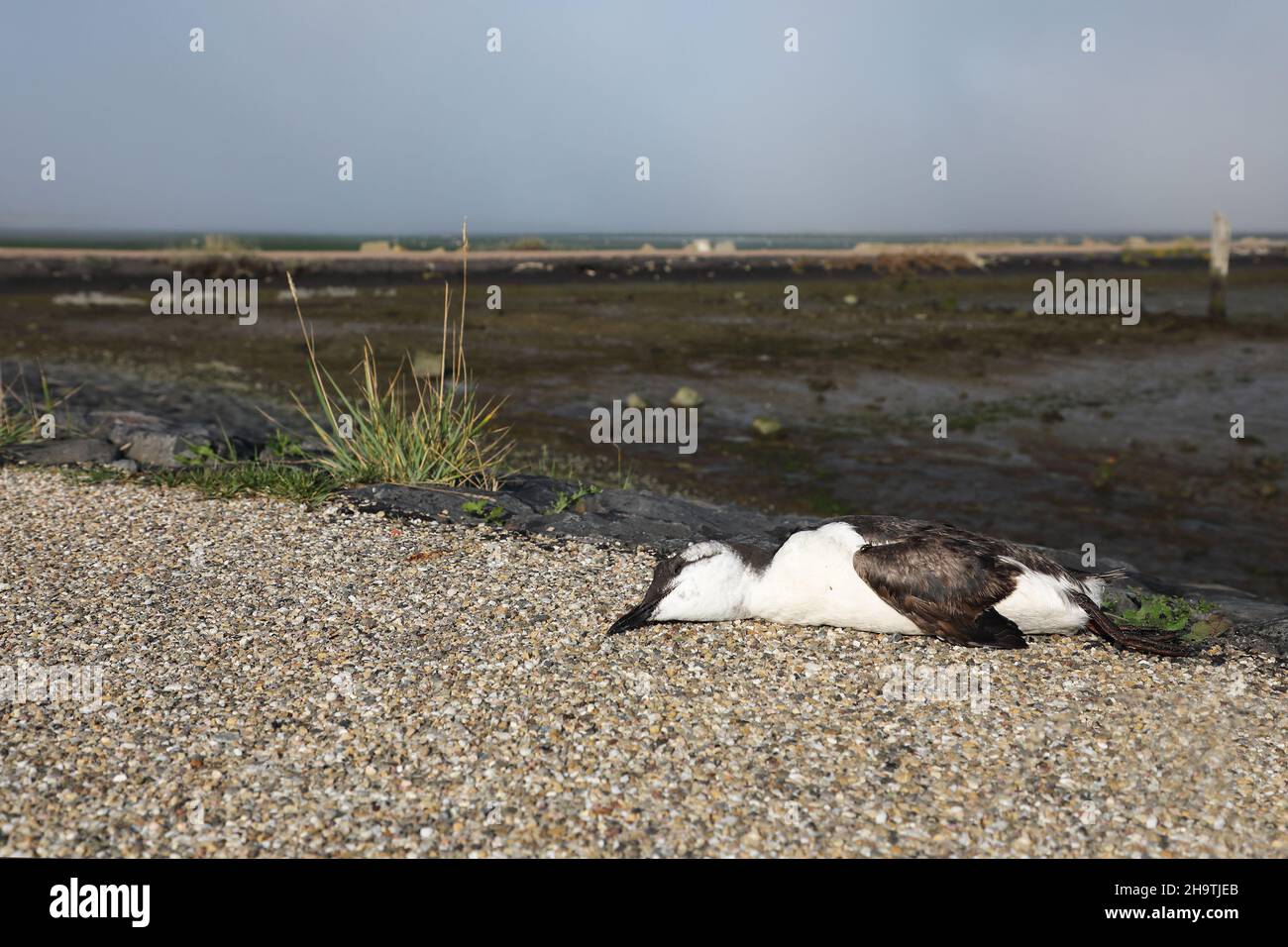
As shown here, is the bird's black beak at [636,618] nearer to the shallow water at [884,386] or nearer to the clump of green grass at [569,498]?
the clump of green grass at [569,498]

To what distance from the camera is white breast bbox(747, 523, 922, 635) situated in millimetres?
5238

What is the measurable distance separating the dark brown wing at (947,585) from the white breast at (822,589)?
8 cm

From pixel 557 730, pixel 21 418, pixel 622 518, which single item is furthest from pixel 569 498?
pixel 21 418

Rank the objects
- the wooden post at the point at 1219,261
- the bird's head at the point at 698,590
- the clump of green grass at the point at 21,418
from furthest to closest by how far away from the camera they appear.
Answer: the wooden post at the point at 1219,261, the clump of green grass at the point at 21,418, the bird's head at the point at 698,590

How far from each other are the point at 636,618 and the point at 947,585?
1602mm

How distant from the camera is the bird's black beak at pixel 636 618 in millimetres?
5301

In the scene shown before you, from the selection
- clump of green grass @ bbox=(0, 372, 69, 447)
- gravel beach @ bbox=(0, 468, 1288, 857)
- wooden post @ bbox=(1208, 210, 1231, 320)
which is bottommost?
gravel beach @ bbox=(0, 468, 1288, 857)

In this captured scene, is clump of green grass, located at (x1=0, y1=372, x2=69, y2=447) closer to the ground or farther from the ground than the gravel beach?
farther from the ground

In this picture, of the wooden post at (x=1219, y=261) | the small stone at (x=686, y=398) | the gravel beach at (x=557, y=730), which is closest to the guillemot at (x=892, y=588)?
the gravel beach at (x=557, y=730)

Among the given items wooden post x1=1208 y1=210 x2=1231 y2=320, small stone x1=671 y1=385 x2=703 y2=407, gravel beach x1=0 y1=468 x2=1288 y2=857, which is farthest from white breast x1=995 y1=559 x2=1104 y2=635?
wooden post x1=1208 y1=210 x2=1231 y2=320

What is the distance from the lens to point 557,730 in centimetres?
435

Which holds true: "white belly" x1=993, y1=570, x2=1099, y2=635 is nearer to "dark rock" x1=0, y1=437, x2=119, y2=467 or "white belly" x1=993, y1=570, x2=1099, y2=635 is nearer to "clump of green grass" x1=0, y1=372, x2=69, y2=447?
"dark rock" x1=0, y1=437, x2=119, y2=467

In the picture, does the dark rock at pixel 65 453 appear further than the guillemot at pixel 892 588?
Yes

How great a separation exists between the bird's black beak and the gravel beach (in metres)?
0.08
